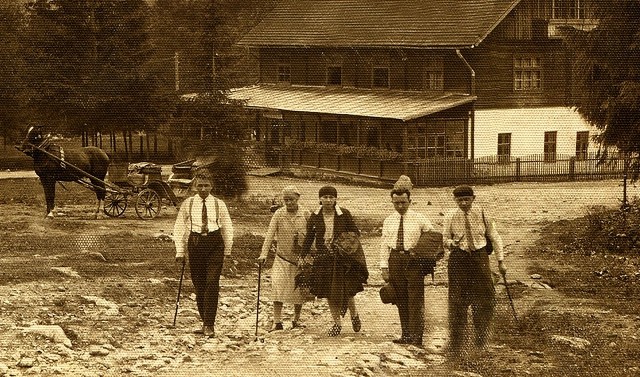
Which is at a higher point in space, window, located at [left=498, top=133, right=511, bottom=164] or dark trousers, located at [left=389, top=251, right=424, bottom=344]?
window, located at [left=498, top=133, right=511, bottom=164]

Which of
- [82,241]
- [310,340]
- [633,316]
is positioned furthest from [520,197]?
[310,340]

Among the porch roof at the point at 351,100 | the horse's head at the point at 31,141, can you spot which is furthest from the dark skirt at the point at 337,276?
the porch roof at the point at 351,100

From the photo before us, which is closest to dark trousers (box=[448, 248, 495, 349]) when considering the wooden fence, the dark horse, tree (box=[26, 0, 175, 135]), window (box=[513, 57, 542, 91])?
the dark horse

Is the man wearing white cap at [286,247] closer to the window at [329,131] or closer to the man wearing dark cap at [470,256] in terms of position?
the man wearing dark cap at [470,256]

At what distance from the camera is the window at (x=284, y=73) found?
105 ft

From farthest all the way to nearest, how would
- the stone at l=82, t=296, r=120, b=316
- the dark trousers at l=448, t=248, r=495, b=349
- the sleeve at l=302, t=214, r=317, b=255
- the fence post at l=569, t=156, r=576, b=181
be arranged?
the fence post at l=569, t=156, r=576, b=181
the stone at l=82, t=296, r=120, b=316
the sleeve at l=302, t=214, r=317, b=255
the dark trousers at l=448, t=248, r=495, b=349

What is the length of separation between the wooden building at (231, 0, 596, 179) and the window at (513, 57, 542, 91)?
1.0 inches

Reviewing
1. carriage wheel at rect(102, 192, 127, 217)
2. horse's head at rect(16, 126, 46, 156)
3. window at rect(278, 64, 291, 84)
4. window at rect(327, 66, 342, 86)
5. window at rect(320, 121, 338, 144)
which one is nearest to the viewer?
horse's head at rect(16, 126, 46, 156)

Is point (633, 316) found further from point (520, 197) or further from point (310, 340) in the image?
point (520, 197)

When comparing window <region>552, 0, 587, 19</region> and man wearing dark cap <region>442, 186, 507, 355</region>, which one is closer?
man wearing dark cap <region>442, 186, 507, 355</region>

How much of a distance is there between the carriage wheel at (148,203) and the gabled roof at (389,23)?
37.0ft

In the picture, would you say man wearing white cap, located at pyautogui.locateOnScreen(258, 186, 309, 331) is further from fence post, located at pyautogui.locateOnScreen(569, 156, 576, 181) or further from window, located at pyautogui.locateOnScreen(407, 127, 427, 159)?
fence post, located at pyautogui.locateOnScreen(569, 156, 576, 181)

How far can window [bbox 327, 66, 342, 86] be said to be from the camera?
30.1m

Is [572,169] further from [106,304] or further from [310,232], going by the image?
[310,232]
